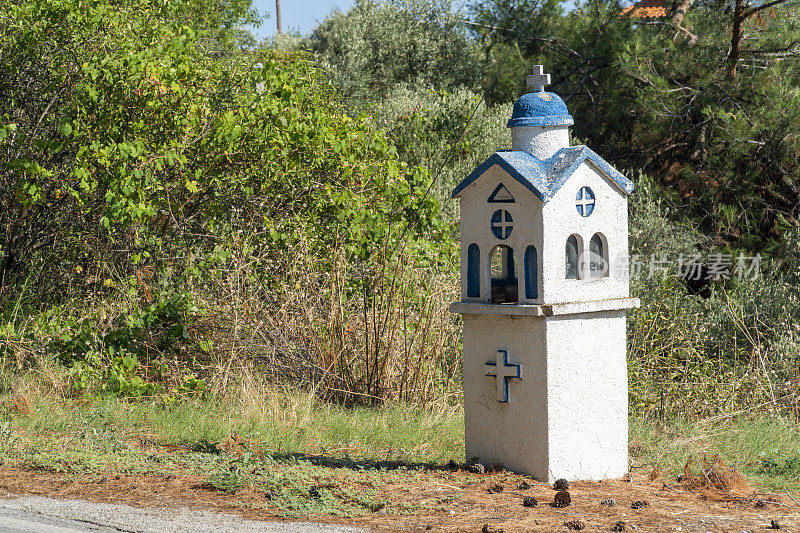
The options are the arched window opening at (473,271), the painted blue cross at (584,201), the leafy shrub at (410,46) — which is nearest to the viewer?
the painted blue cross at (584,201)

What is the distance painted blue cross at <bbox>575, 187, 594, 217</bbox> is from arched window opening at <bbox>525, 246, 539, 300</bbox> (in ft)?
1.33

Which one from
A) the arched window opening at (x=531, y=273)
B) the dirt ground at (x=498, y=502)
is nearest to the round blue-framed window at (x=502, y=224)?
the arched window opening at (x=531, y=273)

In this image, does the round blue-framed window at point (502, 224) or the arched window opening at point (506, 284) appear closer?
the round blue-framed window at point (502, 224)

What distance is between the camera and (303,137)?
8188mm

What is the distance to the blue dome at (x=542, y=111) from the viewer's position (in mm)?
5320

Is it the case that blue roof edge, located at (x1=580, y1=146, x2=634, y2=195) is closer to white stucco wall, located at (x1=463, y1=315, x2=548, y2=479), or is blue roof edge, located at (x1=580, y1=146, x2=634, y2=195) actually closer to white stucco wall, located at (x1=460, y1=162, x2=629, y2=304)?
white stucco wall, located at (x1=460, y1=162, x2=629, y2=304)

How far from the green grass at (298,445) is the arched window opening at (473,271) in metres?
1.11

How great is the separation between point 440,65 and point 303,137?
1225cm

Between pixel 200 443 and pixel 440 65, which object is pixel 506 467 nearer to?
pixel 200 443

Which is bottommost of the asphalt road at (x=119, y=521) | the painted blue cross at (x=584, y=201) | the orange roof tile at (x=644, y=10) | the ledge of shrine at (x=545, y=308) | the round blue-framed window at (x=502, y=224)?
the asphalt road at (x=119, y=521)

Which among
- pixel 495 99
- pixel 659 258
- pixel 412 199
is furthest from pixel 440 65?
pixel 412 199

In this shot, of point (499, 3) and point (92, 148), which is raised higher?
point (499, 3)

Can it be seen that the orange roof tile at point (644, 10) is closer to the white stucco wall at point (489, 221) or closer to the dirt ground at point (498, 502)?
the white stucco wall at point (489, 221)

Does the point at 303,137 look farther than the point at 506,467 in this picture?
Yes
